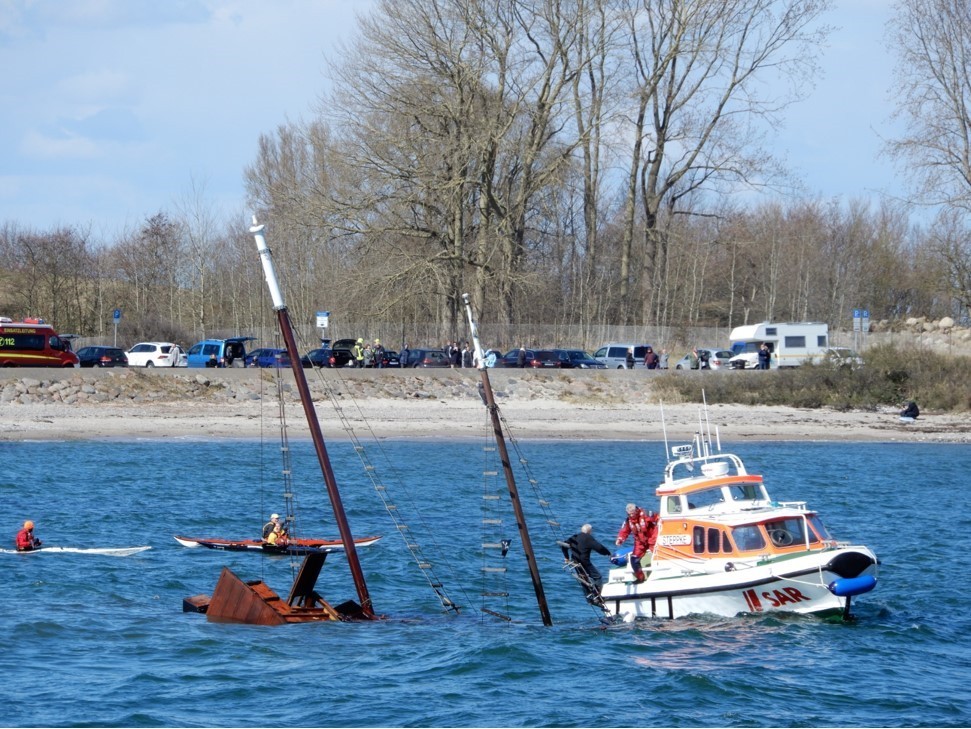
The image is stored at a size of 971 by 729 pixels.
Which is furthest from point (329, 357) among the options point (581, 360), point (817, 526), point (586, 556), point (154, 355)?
point (817, 526)

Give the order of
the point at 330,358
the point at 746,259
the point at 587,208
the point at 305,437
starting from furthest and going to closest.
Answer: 1. the point at 746,259
2. the point at 587,208
3. the point at 330,358
4. the point at 305,437

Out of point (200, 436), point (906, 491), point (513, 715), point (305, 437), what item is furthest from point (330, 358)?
point (513, 715)

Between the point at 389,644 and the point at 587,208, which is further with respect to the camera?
the point at 587,208

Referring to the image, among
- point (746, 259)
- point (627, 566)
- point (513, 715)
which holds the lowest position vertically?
point (513, 715)

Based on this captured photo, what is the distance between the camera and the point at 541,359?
65.1 m

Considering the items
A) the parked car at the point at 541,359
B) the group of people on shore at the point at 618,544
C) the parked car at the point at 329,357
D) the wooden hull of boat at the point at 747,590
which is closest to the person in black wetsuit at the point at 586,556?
the group of people on shore at the point at 618,544

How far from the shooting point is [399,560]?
30609 millimetres

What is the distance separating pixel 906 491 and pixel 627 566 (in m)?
20.6

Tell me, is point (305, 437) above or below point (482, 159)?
below

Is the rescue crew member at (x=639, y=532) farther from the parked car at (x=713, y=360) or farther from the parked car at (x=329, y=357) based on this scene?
the parked car at (x=713, y=360)

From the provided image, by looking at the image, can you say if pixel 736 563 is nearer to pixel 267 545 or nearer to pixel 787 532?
pixel 787 532

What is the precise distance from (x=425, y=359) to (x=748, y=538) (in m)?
41.0

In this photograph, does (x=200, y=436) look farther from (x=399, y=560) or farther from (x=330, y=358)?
(x=399, y=560)

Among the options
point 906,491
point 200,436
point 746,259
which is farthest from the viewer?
point 746,259
